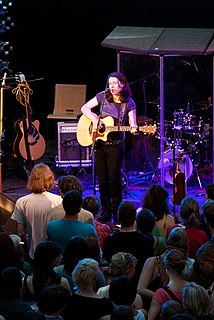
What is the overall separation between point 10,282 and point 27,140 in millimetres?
7321

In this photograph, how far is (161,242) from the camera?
637cm

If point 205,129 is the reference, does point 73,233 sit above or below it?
below

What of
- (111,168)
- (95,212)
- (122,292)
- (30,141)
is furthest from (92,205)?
(30,141)

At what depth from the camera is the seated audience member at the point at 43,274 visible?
568 centimetres

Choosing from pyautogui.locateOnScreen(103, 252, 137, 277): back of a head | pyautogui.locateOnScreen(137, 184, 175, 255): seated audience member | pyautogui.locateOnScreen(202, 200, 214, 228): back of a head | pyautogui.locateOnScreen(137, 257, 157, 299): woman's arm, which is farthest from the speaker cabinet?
pyautogui.locateOnScreen(103, 252, 137, 277): back of a head

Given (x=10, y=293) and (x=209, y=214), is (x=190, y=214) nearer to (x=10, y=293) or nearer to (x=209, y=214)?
(x=209, y=214)

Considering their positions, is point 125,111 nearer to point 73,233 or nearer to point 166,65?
point 166,65

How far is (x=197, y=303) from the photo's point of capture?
499 centimetres

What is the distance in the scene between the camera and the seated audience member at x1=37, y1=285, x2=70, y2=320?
5.02 m

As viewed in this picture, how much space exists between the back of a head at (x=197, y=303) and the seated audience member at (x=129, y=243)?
3.90 ft

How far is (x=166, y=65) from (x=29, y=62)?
4.25 metres

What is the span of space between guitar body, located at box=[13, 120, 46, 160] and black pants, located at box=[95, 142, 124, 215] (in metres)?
2.84

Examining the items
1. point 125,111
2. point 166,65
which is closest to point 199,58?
point 166,65

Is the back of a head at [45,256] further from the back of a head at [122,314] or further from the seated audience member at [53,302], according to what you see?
the back of a head at [122,314]
